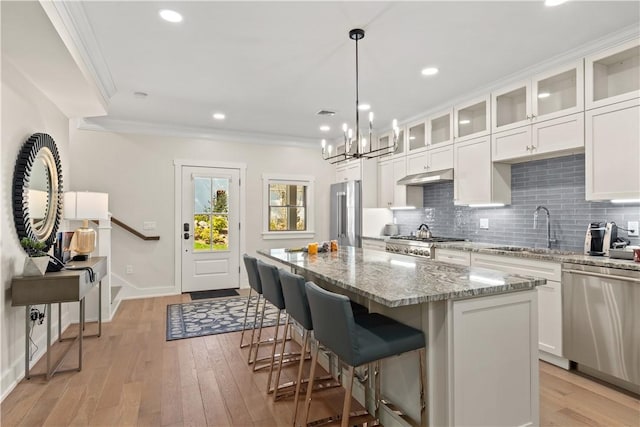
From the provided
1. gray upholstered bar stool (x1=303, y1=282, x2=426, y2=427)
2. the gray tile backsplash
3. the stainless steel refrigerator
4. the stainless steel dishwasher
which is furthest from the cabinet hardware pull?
the stainless steel refrigerator

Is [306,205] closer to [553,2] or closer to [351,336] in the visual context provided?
[553,2]

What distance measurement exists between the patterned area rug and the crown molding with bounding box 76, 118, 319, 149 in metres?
2.66

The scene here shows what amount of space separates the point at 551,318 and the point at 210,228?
4816 millimetres

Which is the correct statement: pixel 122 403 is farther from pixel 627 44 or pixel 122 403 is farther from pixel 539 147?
pixel 627 44

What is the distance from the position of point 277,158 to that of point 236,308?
9.29 feet

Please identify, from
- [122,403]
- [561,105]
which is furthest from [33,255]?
[561,105]

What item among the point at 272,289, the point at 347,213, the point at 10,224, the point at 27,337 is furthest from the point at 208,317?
the point at 347,213

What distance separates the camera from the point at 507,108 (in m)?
3.88

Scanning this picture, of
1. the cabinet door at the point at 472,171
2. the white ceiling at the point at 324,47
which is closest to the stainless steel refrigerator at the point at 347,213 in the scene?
the white ceiling at the point at 324,47

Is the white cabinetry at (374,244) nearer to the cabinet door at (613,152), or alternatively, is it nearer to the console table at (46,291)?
the cabinet door at (613,152)

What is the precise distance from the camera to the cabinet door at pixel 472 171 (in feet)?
12.9

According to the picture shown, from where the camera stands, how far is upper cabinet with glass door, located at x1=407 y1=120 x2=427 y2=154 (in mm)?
4926

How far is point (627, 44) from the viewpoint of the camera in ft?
9.12

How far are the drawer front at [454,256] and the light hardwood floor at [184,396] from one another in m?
1.14
